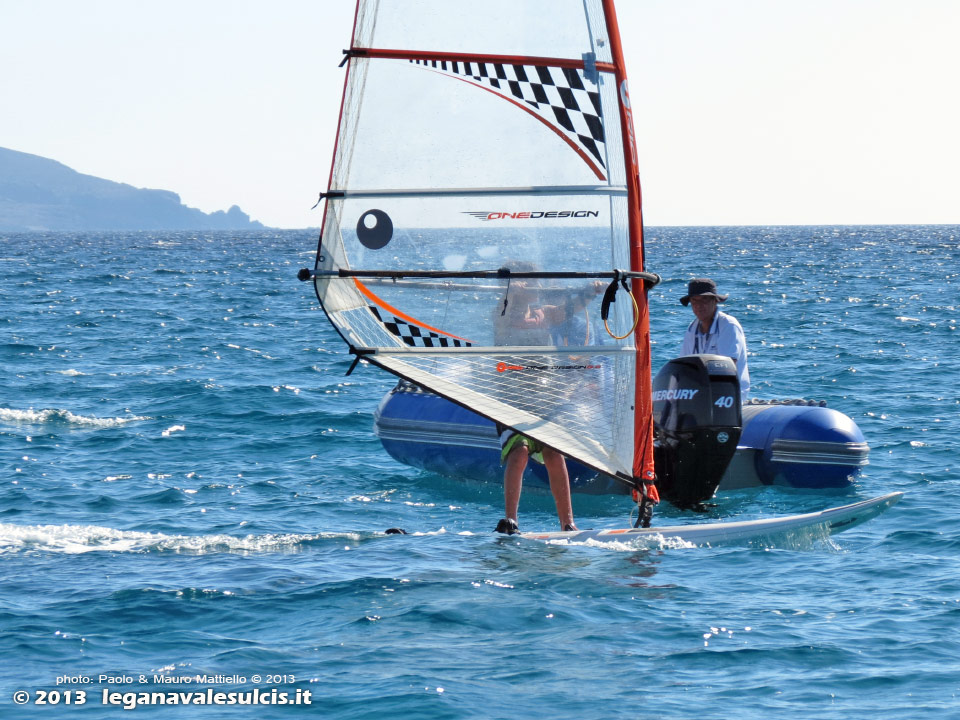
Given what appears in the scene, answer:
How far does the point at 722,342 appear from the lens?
947cm

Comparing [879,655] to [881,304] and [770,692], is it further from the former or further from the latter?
[881,304]

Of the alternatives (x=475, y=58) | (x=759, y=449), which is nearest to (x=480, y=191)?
(x=475, y=58)

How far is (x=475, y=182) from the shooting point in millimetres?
7602

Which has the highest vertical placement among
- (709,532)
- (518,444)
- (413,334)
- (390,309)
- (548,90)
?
(548,90)

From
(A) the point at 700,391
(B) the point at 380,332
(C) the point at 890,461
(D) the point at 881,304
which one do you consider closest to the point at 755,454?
(A) the point at 700,391

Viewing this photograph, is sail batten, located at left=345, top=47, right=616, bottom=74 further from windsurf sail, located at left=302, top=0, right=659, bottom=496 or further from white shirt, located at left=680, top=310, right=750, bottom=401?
white shirt, located at left=680, top=310, right=750, bottom=401

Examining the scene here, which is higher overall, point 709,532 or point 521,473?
point 521,473

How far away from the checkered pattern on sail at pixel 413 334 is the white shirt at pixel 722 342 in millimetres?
2602

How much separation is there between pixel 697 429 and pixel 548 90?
2.88m

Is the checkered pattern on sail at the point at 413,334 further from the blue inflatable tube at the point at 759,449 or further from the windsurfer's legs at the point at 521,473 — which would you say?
the blue inflatable tube at the point at 759,449

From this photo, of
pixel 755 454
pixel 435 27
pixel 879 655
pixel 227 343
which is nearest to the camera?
pixel 879 655

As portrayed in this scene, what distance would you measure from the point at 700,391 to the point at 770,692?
3609 mm

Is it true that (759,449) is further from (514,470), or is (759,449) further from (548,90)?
(548,90)

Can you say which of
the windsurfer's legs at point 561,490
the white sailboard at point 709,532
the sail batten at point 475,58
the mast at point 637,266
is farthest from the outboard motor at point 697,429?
the sail batten at point 475,58
